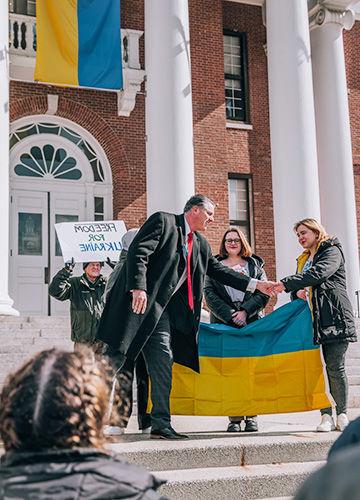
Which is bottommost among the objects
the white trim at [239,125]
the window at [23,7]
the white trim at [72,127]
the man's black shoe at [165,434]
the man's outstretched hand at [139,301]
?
the man's black shoe at [165,434]

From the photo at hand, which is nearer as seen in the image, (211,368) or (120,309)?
(120,309)

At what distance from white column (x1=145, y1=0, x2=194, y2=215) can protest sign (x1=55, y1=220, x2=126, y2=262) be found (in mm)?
1105

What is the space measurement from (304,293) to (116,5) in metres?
9.64

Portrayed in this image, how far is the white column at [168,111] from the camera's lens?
13.4 metres

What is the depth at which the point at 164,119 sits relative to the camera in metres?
13.6

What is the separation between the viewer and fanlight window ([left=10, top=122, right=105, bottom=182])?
57.0 feet

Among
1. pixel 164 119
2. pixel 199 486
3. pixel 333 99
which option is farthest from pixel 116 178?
pixel 199 486

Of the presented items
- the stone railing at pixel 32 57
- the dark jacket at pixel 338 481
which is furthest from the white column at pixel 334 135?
the dark jacket at pixel 338 481

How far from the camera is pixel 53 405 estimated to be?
171cm

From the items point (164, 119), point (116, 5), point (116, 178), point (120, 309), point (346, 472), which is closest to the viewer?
point (346, 472)

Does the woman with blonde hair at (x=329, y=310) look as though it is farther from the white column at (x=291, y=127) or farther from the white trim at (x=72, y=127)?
the white trim at (x=72, y=127)

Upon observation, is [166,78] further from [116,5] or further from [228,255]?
[228,255]

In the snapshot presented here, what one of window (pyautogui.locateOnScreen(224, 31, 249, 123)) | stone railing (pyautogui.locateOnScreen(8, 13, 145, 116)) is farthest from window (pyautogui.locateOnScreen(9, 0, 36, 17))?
window (pyautogui.locateOnScreen(224, 31, 249, 123))

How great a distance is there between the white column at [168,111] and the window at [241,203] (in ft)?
19.0
